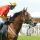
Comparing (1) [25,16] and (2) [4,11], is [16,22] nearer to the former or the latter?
(1) [25,16]

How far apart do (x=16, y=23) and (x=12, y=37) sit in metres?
0.48

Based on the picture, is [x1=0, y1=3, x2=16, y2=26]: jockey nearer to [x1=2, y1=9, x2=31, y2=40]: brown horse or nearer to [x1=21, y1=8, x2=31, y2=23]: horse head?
[x1=2, y1=9, x2=31, y2=40]: brown horse

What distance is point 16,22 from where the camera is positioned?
342 inches

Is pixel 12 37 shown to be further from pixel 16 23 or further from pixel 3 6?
pixel 3 6

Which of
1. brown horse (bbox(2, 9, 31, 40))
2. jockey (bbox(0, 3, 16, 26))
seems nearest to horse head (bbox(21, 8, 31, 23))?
brown horse (bbox(2, 9, 31, 40))

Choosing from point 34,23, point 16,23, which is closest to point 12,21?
point 16,23

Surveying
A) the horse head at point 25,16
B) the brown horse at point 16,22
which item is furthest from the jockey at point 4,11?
the horse head at point 25,16

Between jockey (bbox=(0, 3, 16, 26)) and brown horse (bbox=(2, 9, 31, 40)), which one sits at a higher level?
jockey (bbox=(0, 3, 16, 26))

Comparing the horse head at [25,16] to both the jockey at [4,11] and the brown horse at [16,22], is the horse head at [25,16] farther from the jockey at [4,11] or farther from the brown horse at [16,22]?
the jockey at [4,11]

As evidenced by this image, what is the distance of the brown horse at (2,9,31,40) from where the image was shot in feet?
27.9

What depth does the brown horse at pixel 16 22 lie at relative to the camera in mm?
8500

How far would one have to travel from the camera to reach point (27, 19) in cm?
848

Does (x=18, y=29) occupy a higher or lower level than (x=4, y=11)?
lower

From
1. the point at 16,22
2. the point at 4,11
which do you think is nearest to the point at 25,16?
the point at 16,22
